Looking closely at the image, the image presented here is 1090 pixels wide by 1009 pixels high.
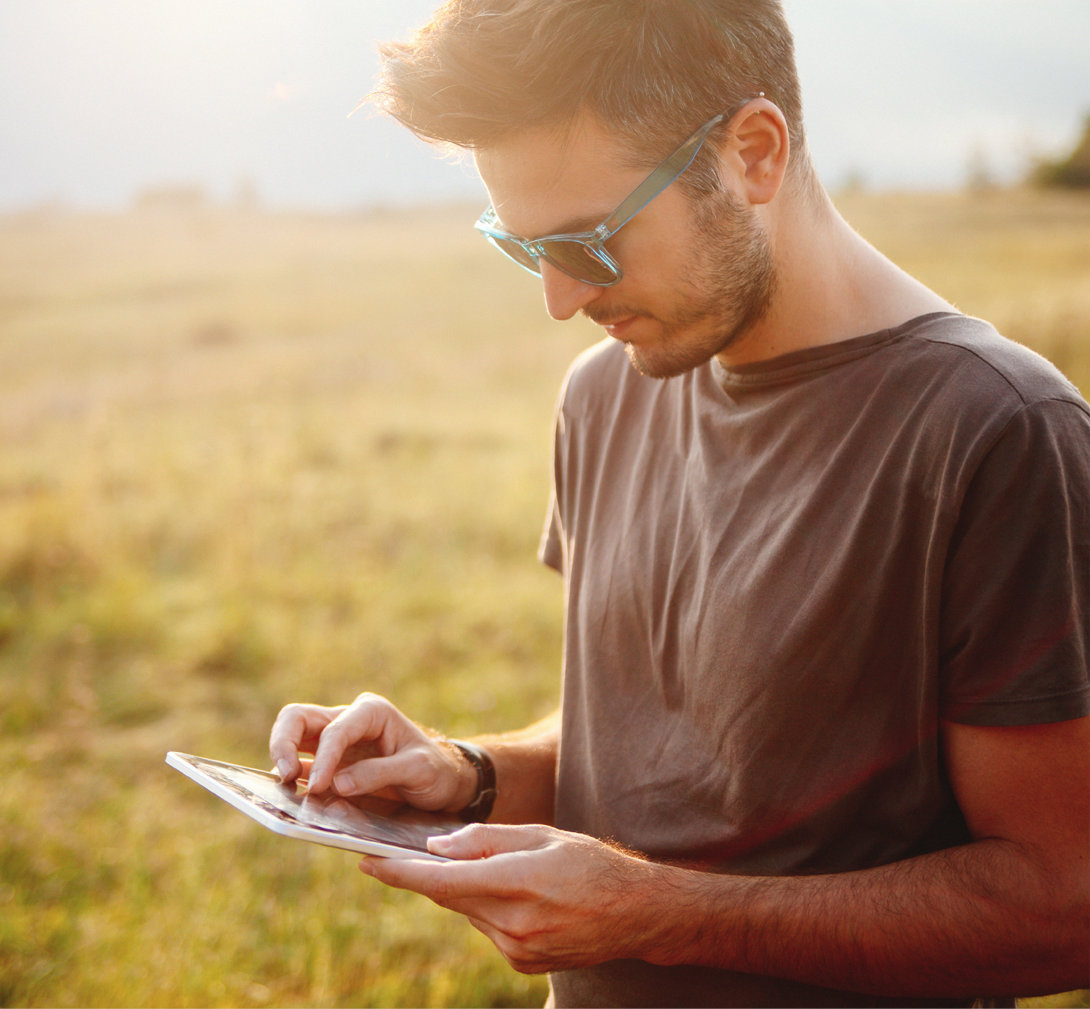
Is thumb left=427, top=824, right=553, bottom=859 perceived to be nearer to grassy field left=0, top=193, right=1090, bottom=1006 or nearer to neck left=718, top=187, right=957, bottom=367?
neck left=718, top=187, right=957, bottom=367

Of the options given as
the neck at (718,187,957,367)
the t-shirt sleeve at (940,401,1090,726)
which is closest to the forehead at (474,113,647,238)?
the neck at (718,187,957,367)

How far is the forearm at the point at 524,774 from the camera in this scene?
2109 millimetres

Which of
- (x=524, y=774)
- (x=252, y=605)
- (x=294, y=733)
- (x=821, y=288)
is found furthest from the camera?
(x=252, y=605)

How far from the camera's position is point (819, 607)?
1522mm

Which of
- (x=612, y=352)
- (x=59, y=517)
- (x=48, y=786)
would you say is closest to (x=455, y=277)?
(x=59, y=517)

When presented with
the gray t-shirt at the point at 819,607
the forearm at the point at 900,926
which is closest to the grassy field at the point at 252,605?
the gray t-shirt at the point at 819,607

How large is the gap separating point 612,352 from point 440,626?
13.3 ft

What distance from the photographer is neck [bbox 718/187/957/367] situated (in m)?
1.64

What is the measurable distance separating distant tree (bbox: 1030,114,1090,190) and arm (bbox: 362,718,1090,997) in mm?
10942

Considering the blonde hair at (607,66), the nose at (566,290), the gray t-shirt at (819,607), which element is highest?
the blonde hair at (607,66)

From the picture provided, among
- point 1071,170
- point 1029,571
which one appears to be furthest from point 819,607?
point 1071,170

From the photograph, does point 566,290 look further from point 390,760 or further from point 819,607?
point 390,760

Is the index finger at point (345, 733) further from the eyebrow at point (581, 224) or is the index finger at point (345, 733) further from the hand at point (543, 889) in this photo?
the eyebrow at point (581, 224)

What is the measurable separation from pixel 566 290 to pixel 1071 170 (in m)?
14.1
